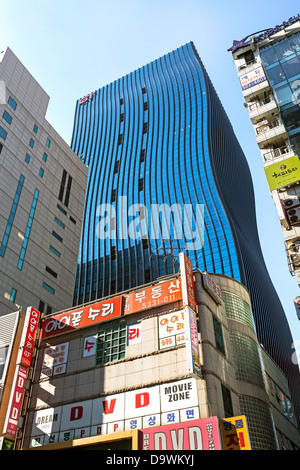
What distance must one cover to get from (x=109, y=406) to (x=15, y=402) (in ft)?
23.0

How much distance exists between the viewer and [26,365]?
31.0 metres

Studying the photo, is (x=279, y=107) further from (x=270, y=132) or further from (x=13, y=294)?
(x=13, y=294)

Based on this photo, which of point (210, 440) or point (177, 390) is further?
point (177, 390)

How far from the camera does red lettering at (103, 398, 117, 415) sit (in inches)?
1076

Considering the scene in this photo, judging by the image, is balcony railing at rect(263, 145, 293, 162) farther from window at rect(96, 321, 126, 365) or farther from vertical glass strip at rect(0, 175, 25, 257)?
vertical glass strip at rect(0, 175, 25, 257)

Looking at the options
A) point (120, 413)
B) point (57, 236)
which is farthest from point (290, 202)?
point (57, 236)

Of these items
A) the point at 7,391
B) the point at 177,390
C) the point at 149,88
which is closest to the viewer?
the point at 177,390

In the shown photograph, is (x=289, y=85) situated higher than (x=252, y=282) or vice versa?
(x=252, y=282)

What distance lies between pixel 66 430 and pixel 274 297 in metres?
121

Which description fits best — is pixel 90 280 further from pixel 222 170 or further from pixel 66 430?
pixel 66 430

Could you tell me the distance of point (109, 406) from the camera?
2755 centimetres

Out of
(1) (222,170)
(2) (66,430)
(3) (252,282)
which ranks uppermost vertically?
(1) (222,170)
